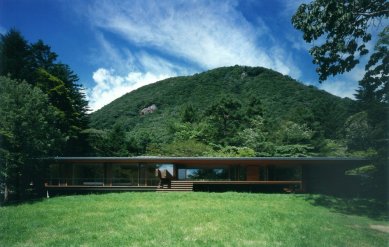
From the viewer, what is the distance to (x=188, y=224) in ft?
51.6

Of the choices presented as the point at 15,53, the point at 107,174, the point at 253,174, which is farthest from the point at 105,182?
Answer: the point at 15,53

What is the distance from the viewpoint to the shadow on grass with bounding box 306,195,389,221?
1970cm

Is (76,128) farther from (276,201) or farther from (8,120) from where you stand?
(276,201)

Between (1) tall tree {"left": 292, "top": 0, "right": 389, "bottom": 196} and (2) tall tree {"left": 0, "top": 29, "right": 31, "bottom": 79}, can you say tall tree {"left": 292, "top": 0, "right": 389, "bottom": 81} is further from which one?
(2) tall tree {"left": 0, "top": 29, "right": 31, "bottom": 79}

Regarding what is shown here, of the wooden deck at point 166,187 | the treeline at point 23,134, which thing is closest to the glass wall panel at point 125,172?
the wooden deck at point 166,187

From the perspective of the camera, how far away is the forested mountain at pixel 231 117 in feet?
162

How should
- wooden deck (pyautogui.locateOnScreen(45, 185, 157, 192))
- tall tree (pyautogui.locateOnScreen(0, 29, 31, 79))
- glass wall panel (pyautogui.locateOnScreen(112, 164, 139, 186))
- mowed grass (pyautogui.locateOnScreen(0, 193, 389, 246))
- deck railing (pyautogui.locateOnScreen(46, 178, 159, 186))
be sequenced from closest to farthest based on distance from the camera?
1. mowed grass (pyautogui.locateOnScreen(0, 193, 389, 246))
2. wooden deck (pyautogui.locateOnScreen(45, 185, 157, 192))
3. deck railing (pyautogui.locateOnScreen(46, 178, 159, 186))
4. glass wall panel (pyautogui.locateOnScreen(112, 164, 139, 186))
5. tall tree (pyautogui.locateOnScreen(0, 29, 31, 79))

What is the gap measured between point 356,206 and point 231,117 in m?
37.4

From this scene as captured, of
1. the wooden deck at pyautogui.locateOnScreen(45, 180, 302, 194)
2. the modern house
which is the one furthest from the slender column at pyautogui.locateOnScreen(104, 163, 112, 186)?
the wooden deck at pyautogui.locateOnScreen(45, 180, 302, 194)

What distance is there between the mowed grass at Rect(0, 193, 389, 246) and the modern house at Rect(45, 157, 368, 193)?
281 inches

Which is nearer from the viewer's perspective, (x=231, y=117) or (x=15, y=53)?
(x=15, y=53)

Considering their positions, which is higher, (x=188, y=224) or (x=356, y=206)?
(x=188, y=224)

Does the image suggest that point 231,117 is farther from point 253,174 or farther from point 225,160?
point 225,160

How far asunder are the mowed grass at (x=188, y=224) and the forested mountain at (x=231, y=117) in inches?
974
